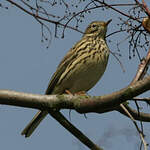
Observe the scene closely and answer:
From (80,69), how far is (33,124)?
1.14 metres

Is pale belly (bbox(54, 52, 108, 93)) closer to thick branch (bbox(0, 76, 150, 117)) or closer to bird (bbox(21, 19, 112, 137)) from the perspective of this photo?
bird (bbox(21, 19, 112, 137))

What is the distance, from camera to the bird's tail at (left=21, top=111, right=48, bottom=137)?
5.07 meters

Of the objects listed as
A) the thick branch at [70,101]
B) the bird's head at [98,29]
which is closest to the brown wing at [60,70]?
the bird's head at [98,29]

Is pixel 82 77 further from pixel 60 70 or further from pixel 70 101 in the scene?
pixel 70 101

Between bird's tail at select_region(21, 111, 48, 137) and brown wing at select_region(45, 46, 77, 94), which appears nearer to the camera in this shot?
bird's tail at select_region(21, 111, 48, 137)

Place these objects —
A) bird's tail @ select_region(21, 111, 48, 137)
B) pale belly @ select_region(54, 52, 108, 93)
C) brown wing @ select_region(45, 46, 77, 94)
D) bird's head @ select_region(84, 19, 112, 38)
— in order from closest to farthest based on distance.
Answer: bird's tail @ select_region(21, 111, 48, 137) → pale belly @ select_region(54, 52, 108, 93) → brown wing @ select_region(45, 46, 77, 94) → bird's head @ select_region(84, 19, 112, 38)

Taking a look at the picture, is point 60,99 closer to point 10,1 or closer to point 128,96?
point 128,96

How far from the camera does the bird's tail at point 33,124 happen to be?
16.6 ft

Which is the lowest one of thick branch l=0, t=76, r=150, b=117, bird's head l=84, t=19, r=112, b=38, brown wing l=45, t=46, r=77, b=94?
brown wing l=45, t=46, r=77, b=94

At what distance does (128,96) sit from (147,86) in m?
0.20

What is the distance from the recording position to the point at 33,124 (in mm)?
5309

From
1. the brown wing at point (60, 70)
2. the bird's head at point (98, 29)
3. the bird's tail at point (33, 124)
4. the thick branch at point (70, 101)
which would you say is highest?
the thick branch at point (70, 101)

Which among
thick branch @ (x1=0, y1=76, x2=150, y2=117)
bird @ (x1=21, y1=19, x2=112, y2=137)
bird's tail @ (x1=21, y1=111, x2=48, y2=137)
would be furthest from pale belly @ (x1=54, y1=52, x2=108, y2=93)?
thick branch @ (x1=0, y1=76, x2=150, y2=117)

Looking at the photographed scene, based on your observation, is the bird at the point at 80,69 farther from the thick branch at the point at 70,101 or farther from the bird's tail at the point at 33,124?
the thick branch at the point at 70,101
